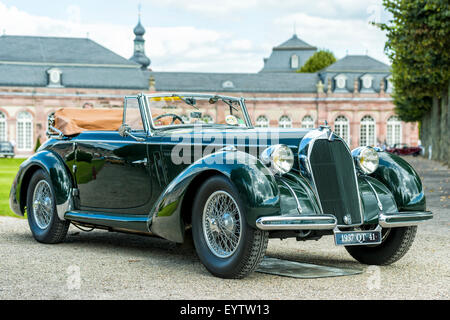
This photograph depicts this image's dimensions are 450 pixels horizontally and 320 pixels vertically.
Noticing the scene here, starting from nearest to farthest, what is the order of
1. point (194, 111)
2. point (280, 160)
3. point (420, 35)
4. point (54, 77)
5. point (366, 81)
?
point (280, 160)
point (194, 111)
point (420, 35)
point (54, 77)
point (366, 81)

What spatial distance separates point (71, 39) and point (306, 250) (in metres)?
71.8

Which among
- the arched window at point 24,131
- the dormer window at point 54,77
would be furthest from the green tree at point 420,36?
the arched window at point 24,131

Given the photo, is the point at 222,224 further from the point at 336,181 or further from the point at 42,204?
the point at 42,204

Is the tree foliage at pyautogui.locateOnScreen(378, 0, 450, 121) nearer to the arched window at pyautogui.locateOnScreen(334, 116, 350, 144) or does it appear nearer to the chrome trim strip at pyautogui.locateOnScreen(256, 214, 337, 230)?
the chrome trim strip at pyautogui.locateOnScreen(256, 214, 337, 230)

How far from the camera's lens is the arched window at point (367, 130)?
7856 cm

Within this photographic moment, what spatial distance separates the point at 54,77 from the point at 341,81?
31.7 metres

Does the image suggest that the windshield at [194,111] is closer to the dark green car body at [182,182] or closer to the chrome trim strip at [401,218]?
the dark green car body at [182,182]

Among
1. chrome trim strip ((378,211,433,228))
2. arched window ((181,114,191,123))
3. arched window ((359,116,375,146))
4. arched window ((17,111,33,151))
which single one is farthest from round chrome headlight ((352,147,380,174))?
arched window ((359,116,375,146))

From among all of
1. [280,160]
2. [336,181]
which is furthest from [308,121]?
[280,160]

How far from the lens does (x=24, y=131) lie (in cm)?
7169

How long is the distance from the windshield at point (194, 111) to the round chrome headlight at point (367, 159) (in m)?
1.70

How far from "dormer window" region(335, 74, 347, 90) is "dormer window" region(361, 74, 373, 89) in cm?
217
